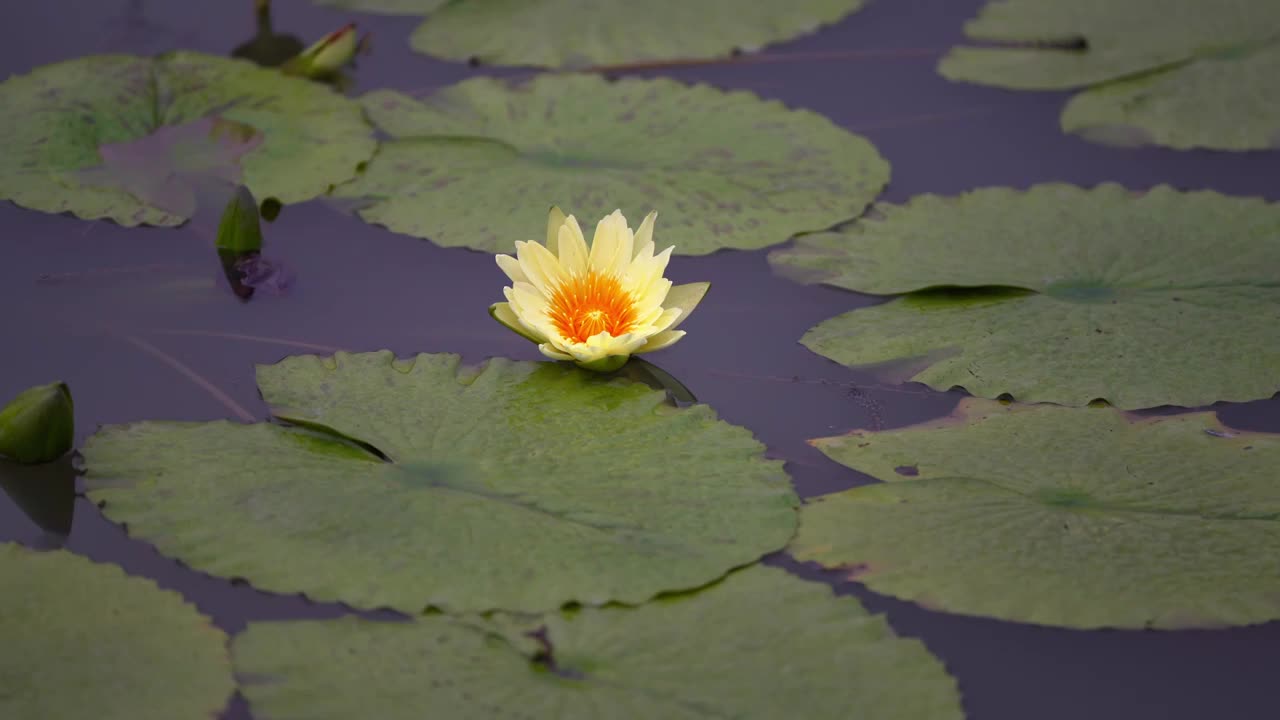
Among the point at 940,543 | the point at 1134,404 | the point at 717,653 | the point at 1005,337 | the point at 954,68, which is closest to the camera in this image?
the point at 717,653

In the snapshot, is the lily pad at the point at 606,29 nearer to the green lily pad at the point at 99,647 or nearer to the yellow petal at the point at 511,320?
the yellow petal at the point at 511,320

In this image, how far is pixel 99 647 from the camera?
1.96 meters

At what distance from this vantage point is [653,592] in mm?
2064

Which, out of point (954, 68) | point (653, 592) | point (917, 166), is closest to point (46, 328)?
point (653, 592)

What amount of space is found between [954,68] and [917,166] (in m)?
0.68

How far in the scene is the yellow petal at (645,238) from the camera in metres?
2.65

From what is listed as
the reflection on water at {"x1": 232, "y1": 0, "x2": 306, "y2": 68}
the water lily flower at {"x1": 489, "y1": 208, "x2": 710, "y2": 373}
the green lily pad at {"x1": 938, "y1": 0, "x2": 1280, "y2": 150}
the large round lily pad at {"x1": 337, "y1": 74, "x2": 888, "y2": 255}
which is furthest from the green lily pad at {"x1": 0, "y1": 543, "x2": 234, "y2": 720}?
the green lily pad at {"x1": 938, "y1": 0, "x2": 1280, "y2": 150}

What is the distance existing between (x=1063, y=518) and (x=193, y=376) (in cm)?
177

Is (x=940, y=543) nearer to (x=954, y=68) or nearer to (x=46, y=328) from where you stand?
(x=46, y=328)

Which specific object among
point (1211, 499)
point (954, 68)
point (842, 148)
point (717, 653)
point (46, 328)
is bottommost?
point (46, 328)

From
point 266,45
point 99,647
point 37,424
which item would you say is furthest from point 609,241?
point 266,45

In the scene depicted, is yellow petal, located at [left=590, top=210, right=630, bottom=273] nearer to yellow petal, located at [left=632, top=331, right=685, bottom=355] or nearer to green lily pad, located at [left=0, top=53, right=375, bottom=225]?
yellow petal, located at [left=632, top=331, right=685, bottom=355]

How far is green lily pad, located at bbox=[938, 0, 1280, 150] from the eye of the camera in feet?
12.4

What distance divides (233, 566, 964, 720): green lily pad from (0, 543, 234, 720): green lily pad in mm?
74
